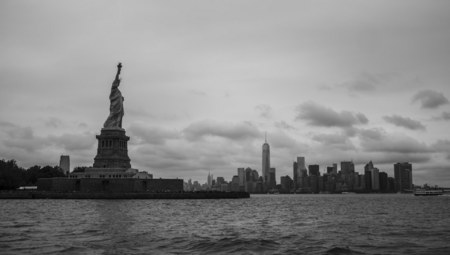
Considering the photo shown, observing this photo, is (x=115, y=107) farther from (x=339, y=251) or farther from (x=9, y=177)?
(x=339, y=251)

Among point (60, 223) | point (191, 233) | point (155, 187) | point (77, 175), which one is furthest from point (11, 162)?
point (191, 233)

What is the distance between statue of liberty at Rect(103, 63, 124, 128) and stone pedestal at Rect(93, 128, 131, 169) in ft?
10.0

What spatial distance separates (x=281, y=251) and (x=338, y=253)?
12.9ft

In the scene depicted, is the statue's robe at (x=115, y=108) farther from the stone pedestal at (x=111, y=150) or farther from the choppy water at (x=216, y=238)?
the choppy water at (x=216, y=238)

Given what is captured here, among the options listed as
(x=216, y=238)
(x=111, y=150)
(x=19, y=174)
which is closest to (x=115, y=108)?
(x=111, y=150)

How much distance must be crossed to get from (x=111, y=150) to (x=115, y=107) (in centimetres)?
1394

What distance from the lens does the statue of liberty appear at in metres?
150

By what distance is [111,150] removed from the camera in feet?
477

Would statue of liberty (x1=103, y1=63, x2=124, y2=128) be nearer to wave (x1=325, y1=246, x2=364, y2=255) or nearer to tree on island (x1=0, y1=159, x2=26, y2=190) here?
tree on island (x1=0, y1=159, x2=26, y2=190)

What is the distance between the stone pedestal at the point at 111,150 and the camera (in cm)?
14438

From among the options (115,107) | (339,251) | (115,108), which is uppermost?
(115,107)

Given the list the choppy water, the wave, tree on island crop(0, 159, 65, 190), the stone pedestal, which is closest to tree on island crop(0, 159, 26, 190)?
tree on island crop(0, 159, 65, 190)

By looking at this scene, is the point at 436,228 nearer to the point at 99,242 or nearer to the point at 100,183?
the point at 99,242

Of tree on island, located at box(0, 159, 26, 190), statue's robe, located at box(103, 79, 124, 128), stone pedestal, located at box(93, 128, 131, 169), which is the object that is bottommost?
tree on island, located at box(0, 159, 26, 190)
